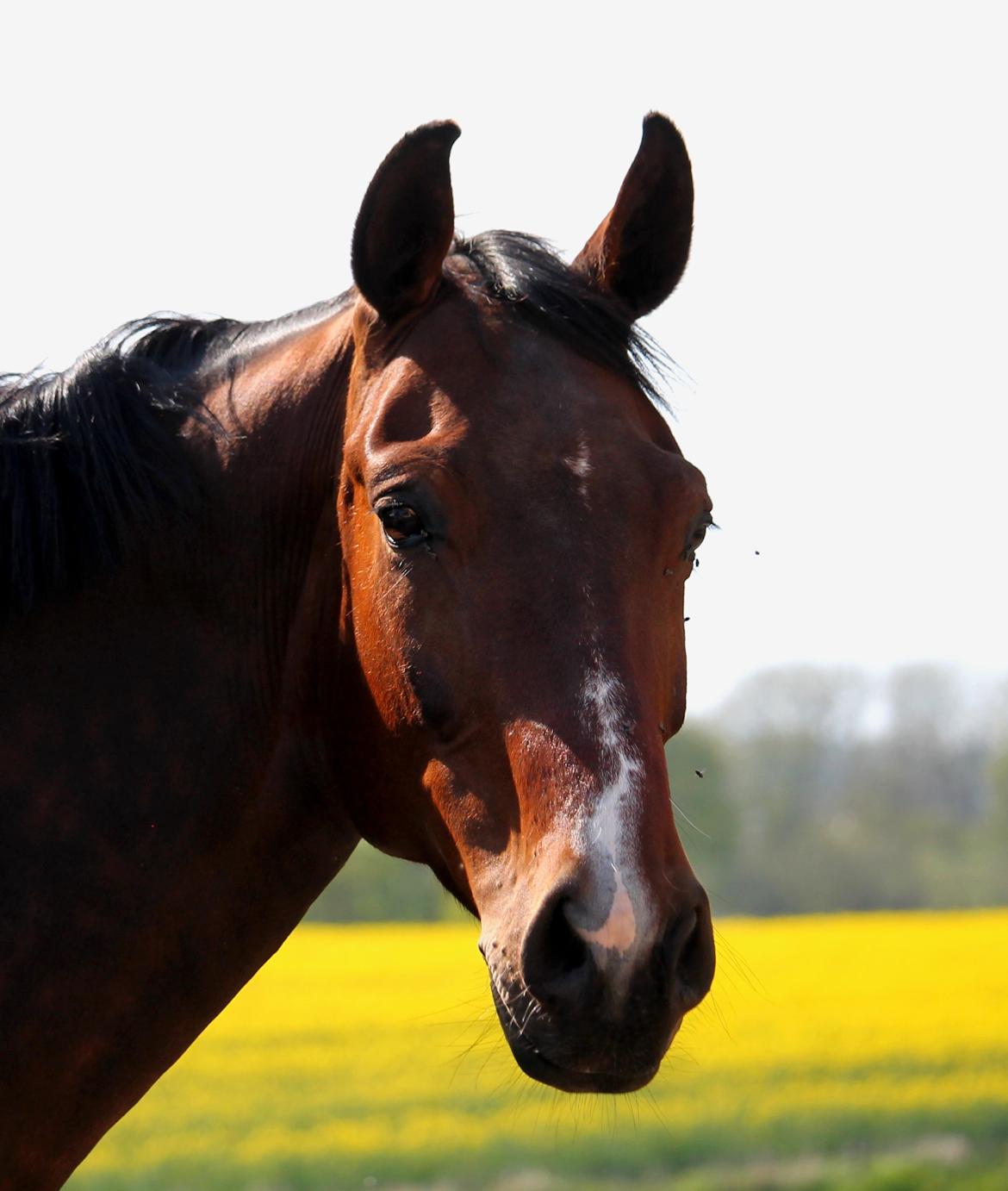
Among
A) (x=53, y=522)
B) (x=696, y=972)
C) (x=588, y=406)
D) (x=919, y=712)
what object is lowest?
(x=919, y=712)

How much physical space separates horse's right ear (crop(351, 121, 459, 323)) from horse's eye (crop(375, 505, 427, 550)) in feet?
1.75

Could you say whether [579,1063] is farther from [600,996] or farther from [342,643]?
[342,643]

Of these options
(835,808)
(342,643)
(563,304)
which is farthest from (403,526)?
(835,808)

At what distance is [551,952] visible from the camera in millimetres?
2393

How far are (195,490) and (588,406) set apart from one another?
0.89 m

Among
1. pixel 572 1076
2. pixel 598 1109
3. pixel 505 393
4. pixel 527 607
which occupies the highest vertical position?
pixel 505 393

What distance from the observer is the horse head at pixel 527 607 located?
2.38m

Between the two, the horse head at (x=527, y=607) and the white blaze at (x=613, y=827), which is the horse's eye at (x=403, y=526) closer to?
the horse head at (x=527, y=607)

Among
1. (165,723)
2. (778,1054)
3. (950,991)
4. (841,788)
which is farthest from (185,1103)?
(841,788)

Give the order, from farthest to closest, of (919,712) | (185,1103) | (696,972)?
(919,712) < (185,1103) < (696,972)

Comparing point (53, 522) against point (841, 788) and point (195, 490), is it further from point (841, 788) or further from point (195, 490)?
point (841, 788)

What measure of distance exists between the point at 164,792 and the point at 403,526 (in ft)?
2.46

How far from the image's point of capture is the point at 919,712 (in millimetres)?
67562

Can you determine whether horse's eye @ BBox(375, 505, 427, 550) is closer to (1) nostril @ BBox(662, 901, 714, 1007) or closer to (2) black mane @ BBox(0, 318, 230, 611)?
(2) black mane @ BBox(0, 318, 230, 611)
